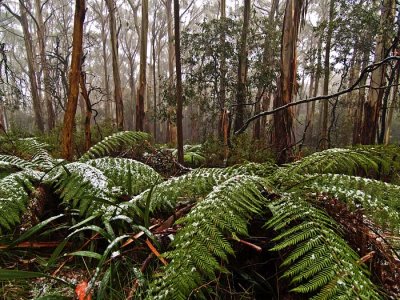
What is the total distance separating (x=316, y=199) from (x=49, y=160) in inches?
87.1

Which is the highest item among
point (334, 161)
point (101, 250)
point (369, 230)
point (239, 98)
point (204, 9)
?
point (204, 9)

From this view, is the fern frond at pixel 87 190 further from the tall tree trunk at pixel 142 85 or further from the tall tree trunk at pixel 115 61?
the tall tree trunk at pixel 115 61

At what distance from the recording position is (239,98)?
9984 millimetres

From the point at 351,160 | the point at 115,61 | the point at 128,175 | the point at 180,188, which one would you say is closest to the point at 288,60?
the point at 351,160

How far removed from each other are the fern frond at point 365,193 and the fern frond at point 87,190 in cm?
94

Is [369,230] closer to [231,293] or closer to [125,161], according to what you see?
[231,293]

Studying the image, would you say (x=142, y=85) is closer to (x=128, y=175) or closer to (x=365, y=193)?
(x=128, y=175)

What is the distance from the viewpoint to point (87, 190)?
5.12ft

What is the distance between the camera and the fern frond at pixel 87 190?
57.1 inches

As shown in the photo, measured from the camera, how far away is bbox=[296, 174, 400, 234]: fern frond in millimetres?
1128

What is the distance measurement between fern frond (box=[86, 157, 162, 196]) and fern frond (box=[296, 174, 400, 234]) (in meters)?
0.88

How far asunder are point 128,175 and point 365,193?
1.21 meters

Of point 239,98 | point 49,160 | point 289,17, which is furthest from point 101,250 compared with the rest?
point 239,98

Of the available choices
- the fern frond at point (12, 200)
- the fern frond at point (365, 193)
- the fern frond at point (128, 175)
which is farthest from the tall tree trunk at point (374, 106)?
the fern frond at point (12, 200)
